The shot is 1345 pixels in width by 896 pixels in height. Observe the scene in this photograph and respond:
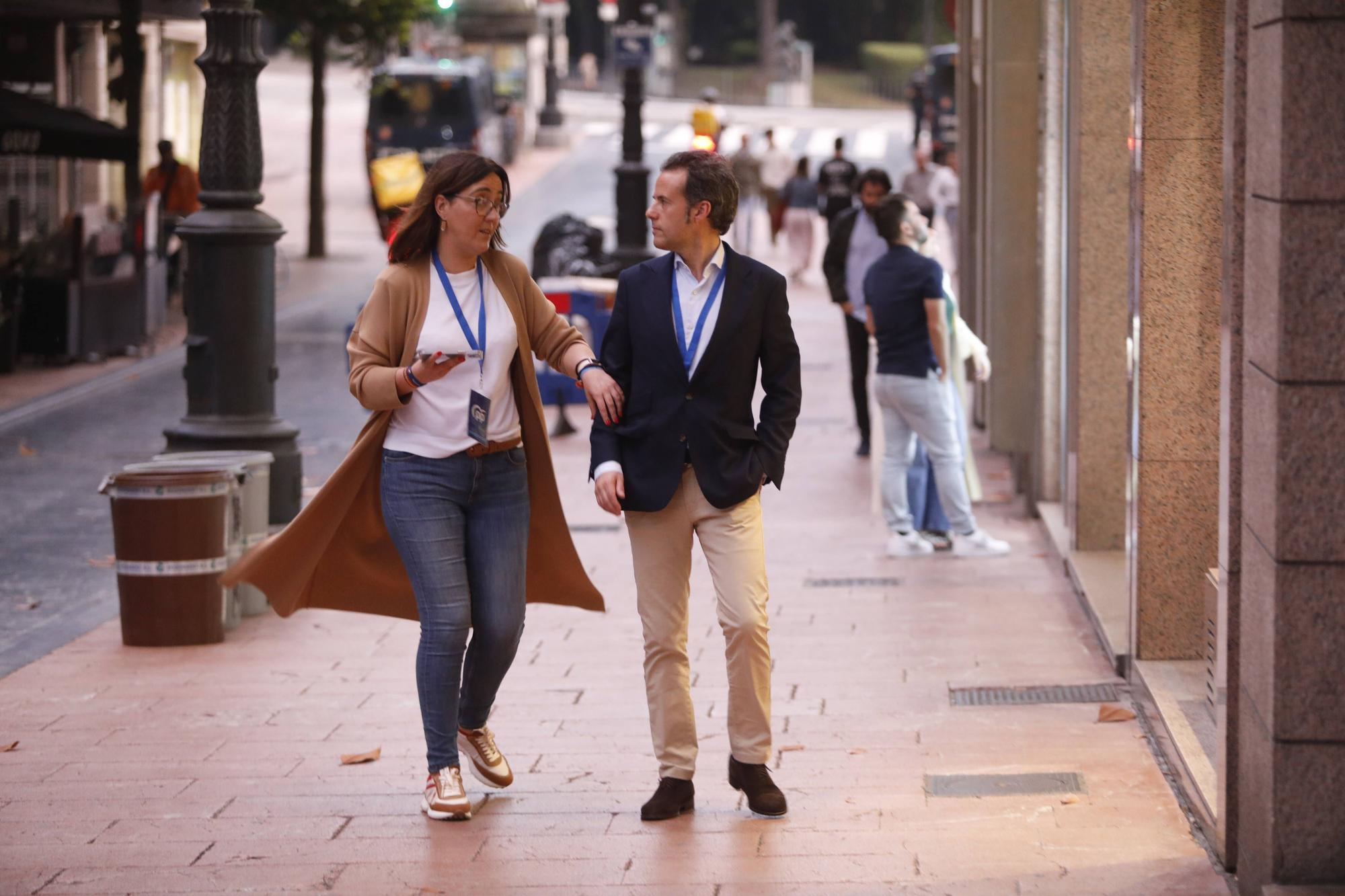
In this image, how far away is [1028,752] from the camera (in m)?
6.38

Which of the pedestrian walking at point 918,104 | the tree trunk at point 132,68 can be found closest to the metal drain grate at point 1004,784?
the tree trunk at point 132,68

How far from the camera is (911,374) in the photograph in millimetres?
9859

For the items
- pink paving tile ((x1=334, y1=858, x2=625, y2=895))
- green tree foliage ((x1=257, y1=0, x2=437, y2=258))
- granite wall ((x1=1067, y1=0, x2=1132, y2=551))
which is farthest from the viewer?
green tree foliage ((x1=257, y1=0, x2=437, y2=258))

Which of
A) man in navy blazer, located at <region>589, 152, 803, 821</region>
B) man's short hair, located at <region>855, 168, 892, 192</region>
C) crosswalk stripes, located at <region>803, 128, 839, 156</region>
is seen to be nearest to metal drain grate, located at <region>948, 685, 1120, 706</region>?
man in navy blazer, located at <region>589, 152, 803, 821</region>

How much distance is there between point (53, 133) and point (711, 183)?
544 inches

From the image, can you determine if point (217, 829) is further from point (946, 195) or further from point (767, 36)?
point (767, 36)

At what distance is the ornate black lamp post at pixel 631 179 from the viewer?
822 inches

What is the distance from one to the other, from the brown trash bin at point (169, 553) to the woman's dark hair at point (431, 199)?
115 inches

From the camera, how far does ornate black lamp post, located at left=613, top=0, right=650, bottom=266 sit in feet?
68.5

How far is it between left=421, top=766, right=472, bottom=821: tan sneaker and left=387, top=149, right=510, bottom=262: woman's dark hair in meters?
1.46

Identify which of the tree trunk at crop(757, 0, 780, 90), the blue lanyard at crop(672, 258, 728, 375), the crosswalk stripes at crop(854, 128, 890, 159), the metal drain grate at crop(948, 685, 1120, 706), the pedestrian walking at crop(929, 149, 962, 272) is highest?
the tree trunk at crop(757, 0, 780, 90)

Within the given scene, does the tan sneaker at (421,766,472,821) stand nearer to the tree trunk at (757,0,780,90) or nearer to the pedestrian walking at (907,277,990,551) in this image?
the pedestrian walking at (907,277,990,551)

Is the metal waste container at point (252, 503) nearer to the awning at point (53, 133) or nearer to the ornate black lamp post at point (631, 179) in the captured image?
the awning at point (53, 133)

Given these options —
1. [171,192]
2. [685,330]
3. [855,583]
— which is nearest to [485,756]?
[685,330]
